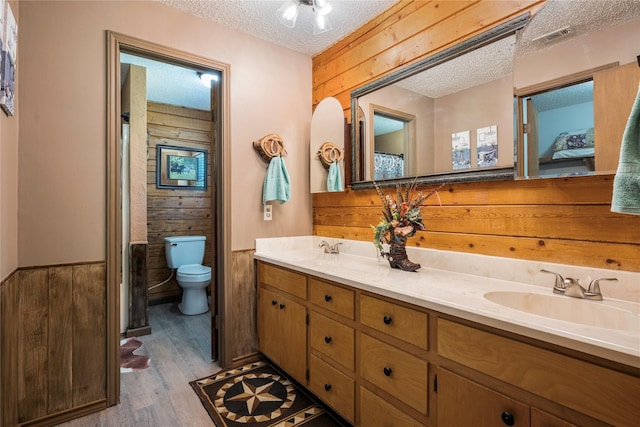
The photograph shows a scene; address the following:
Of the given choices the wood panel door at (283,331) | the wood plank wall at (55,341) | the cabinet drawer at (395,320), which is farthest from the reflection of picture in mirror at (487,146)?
the wood plank wall at (55,341)

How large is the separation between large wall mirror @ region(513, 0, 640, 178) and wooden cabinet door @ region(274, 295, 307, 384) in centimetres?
138

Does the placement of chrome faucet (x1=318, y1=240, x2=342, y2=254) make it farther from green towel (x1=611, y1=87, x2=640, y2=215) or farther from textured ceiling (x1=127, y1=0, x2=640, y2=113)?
green towel (x1=611, y1=87, x2=640, y2=215)

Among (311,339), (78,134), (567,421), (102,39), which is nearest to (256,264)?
(311,339)

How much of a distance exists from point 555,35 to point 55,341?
9.23 feet

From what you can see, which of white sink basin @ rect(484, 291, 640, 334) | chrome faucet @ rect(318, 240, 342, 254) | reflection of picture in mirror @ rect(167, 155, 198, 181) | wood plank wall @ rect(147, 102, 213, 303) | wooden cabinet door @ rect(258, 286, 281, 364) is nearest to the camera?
white sink basin @ rect(484, 291, 640, 334)

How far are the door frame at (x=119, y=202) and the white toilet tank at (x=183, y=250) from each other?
1.52 metres

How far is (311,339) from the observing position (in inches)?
69.1

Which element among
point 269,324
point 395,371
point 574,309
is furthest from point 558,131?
point 269,324

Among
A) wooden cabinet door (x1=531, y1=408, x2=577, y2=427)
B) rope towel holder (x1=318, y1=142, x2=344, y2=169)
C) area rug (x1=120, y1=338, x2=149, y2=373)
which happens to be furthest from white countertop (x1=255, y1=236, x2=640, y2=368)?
area rug (x1=120, y1=338, x2=149, y2=373)

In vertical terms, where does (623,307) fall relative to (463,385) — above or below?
above

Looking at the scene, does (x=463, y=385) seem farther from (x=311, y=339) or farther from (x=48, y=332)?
(x=48, y=332)

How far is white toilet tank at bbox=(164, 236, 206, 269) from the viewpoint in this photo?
11.7ft

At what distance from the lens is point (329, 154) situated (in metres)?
2.44

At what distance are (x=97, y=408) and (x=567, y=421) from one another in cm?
221
